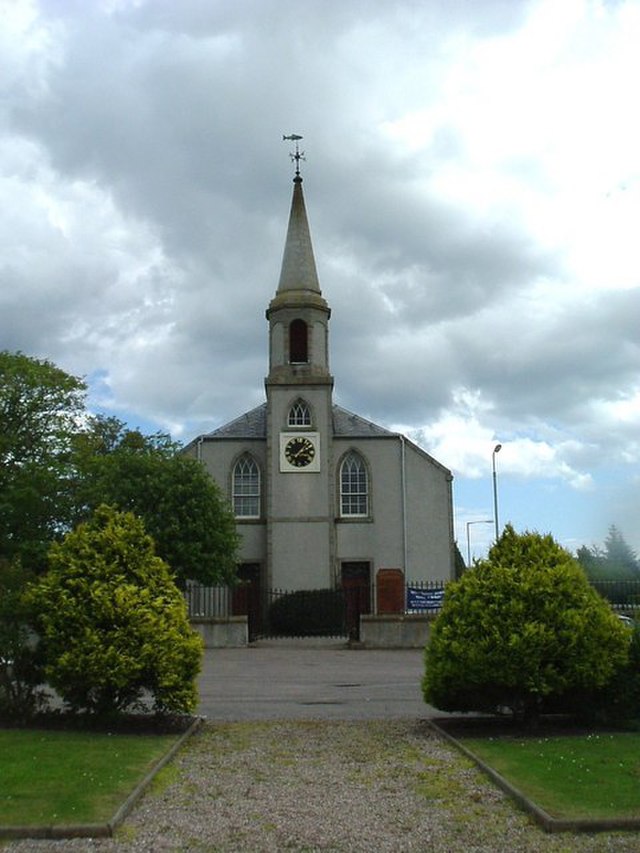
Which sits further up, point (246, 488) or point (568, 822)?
point (246, 488)

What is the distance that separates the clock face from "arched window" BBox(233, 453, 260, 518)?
6.45 ft

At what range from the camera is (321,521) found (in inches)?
1564

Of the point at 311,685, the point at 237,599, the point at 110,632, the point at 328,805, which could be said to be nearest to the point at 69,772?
the point at 328,805

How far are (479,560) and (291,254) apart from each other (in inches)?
1292

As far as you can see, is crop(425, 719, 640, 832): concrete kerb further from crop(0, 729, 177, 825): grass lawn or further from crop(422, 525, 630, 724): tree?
crop(0, 729, 177, 825): grass lawn

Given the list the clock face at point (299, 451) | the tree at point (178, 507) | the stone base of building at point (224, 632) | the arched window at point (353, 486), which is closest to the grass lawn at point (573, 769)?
the stone base of building at point (224, 632)

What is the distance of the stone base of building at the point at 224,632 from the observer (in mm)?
28438

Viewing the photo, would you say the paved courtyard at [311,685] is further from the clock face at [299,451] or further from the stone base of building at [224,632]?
the clock face at [299,451]

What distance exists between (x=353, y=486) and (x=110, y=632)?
29940 mm

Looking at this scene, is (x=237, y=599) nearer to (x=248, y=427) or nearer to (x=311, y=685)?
(x=248, y=427)

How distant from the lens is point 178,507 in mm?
32438

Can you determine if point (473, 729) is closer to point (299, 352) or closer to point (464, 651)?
point (464, 651)

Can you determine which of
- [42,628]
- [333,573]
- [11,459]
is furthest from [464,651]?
[11,459]

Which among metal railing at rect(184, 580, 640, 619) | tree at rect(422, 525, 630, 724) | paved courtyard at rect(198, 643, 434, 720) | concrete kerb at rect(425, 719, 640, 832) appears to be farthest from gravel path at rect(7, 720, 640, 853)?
metal railing at rect(184, 580, 640, 619)
